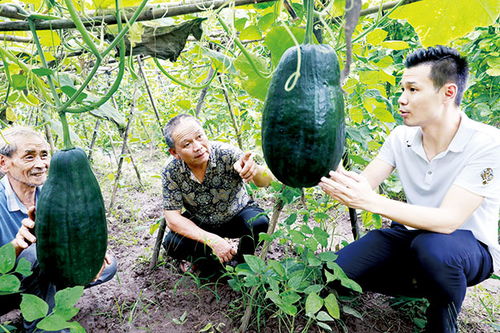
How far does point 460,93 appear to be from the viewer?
1648mm

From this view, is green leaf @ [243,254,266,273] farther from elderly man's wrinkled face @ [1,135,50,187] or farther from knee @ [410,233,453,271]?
elderly man's wrinkled face @ [1,135,50,187]

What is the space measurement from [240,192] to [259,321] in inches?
34.6

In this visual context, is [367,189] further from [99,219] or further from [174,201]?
[174,201]

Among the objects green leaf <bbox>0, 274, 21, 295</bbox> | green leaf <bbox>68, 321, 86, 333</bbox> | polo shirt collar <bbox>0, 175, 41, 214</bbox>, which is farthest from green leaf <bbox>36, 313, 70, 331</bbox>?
polo shirt collar <bbox>0, 175, 41, 214</bbox>

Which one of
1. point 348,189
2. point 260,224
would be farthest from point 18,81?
point 260,224

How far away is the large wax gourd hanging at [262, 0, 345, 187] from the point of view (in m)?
0.66

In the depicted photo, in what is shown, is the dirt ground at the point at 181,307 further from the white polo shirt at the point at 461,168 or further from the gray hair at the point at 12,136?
the gray hair at the point at 12,136

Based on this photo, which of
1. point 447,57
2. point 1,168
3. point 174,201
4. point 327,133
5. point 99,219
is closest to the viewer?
point 327,133

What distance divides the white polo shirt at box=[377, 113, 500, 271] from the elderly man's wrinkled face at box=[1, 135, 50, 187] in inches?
66.6

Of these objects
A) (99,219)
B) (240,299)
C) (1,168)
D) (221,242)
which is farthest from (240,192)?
(99,219)

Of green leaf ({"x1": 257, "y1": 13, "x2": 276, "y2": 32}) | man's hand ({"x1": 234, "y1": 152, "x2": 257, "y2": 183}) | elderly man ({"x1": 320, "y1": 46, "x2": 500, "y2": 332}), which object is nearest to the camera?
green leaf ({"x1": 257, "y1": 13, "x2": 276, "y2": 32})

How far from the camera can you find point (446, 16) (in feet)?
3.13

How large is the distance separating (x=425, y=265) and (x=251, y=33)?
1.15 m

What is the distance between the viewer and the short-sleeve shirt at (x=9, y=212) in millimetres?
1800
